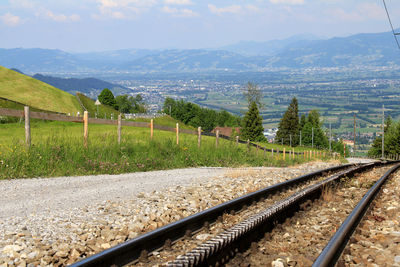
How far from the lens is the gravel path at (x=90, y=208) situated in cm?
547

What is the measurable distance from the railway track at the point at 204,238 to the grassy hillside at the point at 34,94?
7603cm

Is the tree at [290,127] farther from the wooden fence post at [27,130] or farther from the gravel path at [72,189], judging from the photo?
the wooden fence post at [27,130]

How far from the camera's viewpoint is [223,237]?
538 centimetres

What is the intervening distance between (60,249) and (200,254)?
1.77 m

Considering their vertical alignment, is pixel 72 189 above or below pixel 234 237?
below

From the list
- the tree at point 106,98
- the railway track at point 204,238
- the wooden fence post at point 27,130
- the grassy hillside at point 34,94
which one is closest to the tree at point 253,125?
the tree at point 106,98

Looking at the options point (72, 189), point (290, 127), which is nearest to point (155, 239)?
point (72, 189)

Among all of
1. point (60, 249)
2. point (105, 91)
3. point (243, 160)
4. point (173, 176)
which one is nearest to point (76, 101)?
point (105, 91)

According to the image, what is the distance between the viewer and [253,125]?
403 ft

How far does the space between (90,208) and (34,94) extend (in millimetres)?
90273

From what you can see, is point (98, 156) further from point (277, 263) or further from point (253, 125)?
point (253, 125)

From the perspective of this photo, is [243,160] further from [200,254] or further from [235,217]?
[200,254]

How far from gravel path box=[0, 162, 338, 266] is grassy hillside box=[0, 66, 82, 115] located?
7230cm

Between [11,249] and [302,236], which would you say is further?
[302,236]
